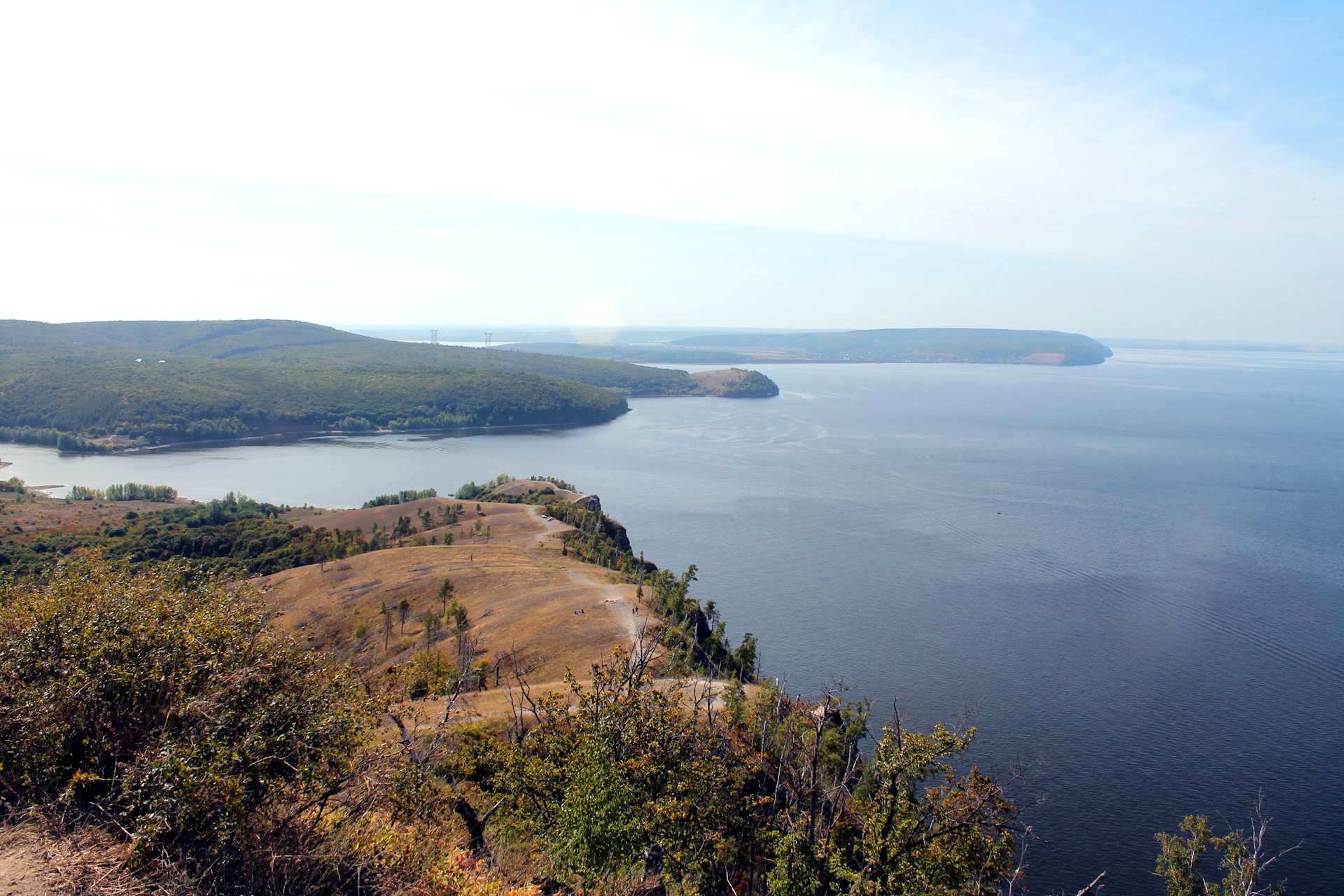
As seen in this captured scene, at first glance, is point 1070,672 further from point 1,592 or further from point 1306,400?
point 1306,400

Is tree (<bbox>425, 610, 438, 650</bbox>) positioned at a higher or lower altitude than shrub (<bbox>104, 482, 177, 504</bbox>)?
higher

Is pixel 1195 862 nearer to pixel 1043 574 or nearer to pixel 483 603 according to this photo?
pixel 483 603

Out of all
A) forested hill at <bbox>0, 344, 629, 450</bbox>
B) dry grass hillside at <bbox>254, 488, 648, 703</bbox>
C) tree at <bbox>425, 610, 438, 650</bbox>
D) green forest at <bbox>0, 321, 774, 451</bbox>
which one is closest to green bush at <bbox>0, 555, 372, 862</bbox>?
dry grass hillside at <bbox>254, 488, 648, 703</bbox>

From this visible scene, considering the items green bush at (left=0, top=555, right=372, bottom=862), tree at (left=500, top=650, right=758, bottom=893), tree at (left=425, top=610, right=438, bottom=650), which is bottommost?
tree at (left=425, top=610, right=438, bottom=650)

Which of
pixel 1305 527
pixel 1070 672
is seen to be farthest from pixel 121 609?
pixel 1305 527

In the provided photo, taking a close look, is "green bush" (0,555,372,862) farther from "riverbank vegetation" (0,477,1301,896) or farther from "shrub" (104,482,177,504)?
"shrub" (104,482,177,504)

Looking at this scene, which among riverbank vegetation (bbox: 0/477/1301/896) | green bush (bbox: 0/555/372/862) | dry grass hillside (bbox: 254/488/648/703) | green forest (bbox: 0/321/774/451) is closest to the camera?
green bush (bbox: 0/555/372/862)
